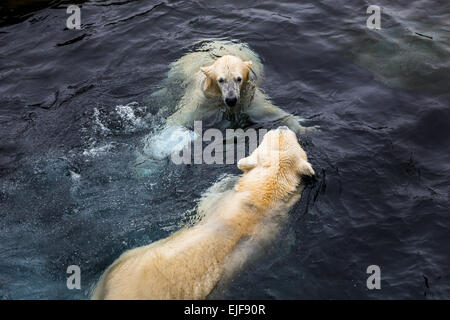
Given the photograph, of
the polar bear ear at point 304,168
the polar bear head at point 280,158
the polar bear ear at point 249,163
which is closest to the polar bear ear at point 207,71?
the polar bear head at point 280,158

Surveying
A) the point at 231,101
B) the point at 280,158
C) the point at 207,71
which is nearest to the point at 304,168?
the point at 280,158

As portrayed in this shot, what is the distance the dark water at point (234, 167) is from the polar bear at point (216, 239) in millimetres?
332

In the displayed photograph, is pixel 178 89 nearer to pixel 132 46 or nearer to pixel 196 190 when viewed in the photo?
pixel 132 46

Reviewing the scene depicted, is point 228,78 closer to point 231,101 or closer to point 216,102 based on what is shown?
point 231,101

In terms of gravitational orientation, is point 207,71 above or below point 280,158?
above

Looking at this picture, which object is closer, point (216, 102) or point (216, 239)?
point (216, 239)

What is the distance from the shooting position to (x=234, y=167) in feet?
25.5

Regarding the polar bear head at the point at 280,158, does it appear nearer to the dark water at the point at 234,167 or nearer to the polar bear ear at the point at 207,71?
the dark water at the point at 234,167

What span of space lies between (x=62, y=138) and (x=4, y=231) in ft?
7.64

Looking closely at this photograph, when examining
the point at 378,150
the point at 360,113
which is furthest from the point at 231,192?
the point at 360,113

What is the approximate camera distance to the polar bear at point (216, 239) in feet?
17.0

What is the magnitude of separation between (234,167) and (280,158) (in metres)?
1.24

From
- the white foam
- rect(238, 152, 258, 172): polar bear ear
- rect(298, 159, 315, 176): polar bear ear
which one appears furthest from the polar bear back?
rect(298, 159, 315, 176): polar bear ear
